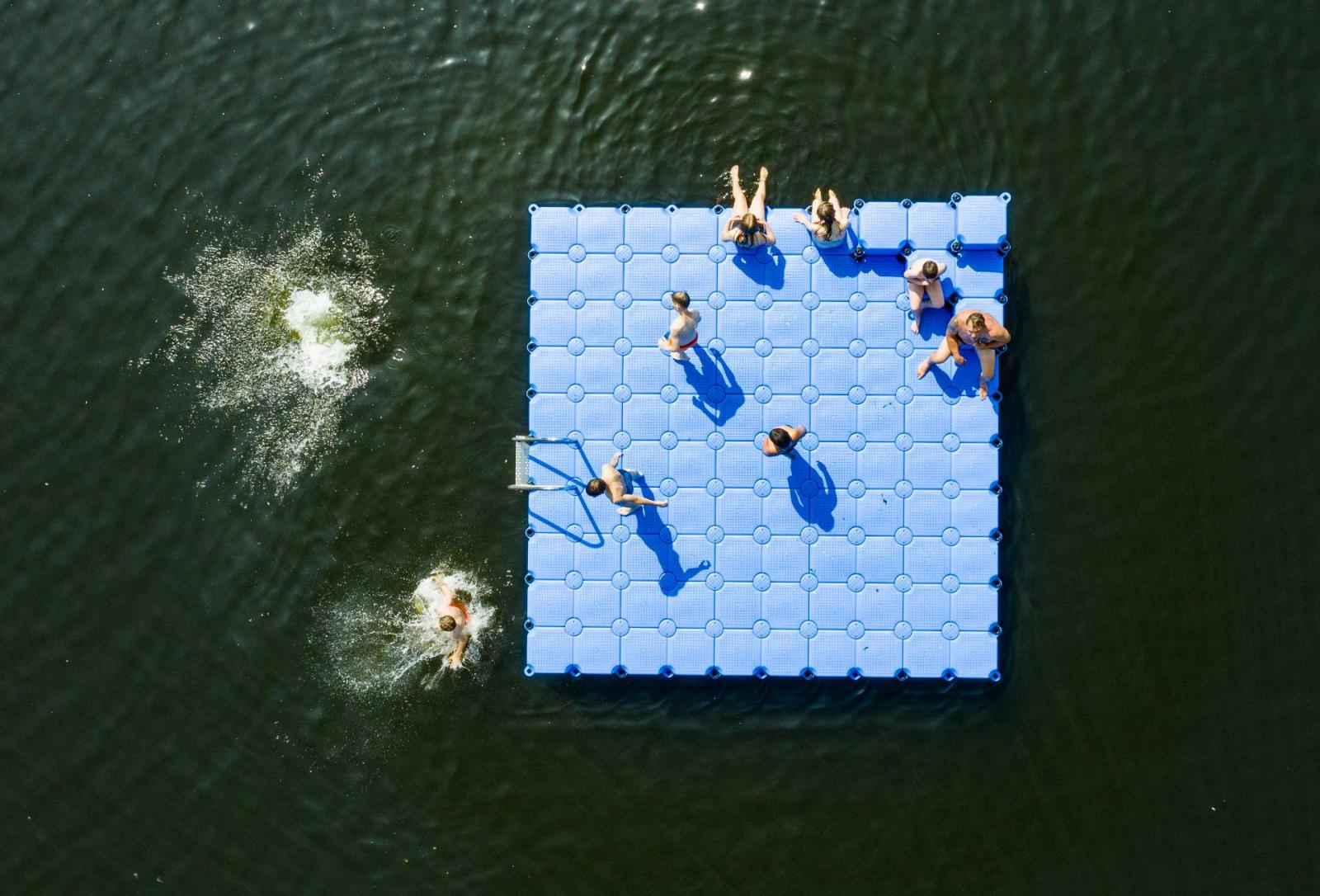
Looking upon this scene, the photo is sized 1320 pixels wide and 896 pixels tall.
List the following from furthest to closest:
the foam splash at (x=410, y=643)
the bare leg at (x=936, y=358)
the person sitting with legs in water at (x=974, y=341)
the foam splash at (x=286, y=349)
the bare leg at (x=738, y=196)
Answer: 1. the foam splash at (x=286, y=349)
2. the foam splash at (x=410, y=643)
3. the bare leg at (x=738, y=196)
4. the bare leg at (x=936, y=358)
5. the person sitting with legs in water at (x=974, y=341)

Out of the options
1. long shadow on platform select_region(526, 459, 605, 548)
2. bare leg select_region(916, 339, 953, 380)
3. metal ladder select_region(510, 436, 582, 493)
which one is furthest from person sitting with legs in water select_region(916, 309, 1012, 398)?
metal ladder select_region(510, 436, 582, 493)

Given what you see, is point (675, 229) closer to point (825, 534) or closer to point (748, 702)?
point (825, 534)

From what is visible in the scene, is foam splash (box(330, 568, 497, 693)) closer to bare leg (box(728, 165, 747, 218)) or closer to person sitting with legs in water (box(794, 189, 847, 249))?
bare leg (box(728, 165, 747, 218))

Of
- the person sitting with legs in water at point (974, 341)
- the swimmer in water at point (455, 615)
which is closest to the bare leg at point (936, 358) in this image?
the person sitting with legs in water at point (974, 341)

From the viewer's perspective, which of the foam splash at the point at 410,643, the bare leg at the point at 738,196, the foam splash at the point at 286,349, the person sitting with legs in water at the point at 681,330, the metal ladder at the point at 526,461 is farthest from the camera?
the foam splash at the point at 286,349

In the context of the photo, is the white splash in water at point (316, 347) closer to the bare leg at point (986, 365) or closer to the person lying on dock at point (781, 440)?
the person lying on dock at point (781, 440)

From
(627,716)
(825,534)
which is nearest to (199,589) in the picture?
(627,716)
